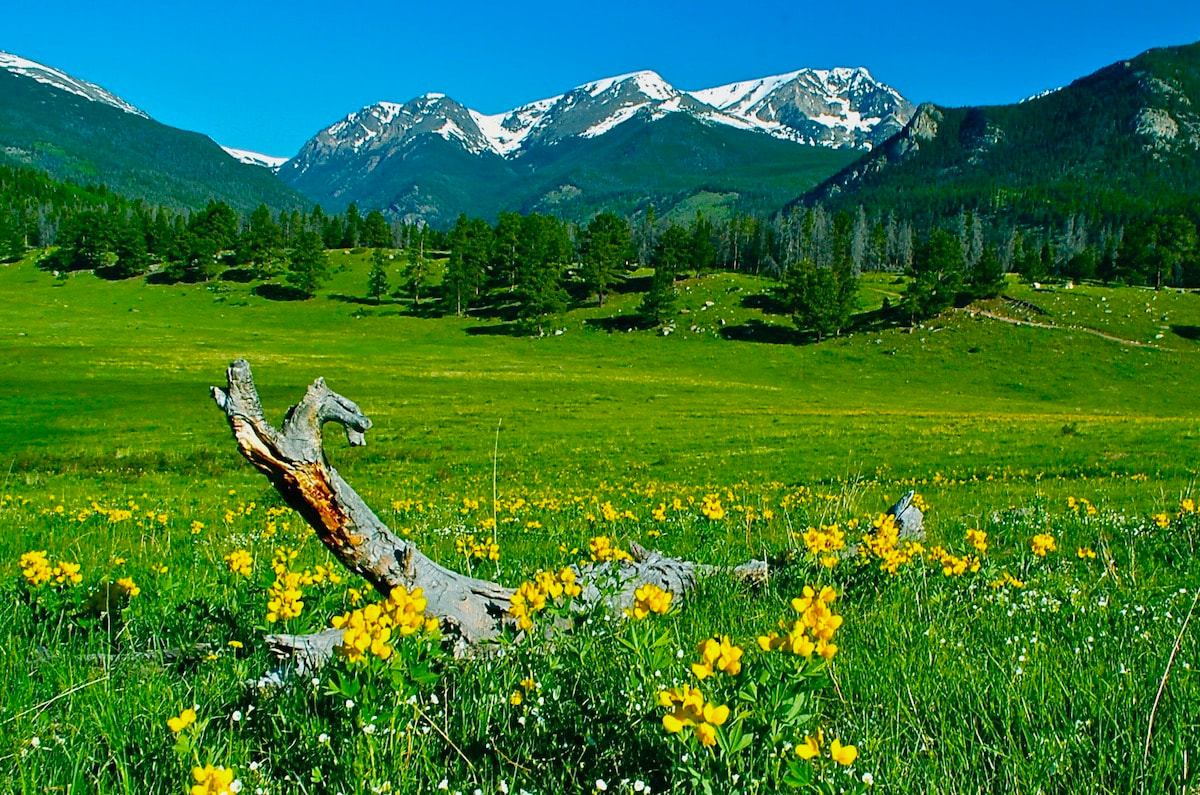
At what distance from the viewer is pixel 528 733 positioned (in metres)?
2.37

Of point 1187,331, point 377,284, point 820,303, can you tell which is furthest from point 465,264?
point 1187,331

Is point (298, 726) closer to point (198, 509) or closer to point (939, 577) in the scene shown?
point (939, 577)

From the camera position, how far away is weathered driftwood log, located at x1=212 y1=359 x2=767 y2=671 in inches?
119

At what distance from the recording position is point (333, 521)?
10.6ft

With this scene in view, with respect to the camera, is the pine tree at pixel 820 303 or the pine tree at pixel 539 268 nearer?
the pine tree at pixel 820 303

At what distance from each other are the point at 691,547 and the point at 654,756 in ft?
15.3

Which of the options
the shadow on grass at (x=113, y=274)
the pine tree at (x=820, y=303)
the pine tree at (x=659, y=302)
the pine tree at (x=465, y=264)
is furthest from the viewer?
the shadow on grass at (x=113, y=274)

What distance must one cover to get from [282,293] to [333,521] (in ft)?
373

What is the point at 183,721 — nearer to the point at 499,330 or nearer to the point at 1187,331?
the point at 499,330

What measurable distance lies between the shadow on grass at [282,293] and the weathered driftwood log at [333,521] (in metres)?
111

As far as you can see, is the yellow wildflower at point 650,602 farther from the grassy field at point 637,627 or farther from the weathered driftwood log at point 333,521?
the weathered driftwood log at point 333,521

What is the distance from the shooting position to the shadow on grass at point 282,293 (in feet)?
339

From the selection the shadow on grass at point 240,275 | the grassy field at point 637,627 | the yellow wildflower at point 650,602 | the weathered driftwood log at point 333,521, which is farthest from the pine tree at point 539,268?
the yellow wildflower at point 650,602

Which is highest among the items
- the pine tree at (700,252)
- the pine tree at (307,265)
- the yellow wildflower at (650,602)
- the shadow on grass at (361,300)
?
the pine tree at (700,252)
